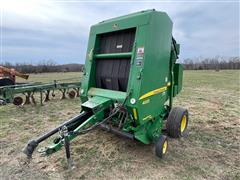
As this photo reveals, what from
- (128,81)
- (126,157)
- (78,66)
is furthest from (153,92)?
(78,66)

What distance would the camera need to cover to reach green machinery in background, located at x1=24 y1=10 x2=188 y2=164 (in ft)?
9.20

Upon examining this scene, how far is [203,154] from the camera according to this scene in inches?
130

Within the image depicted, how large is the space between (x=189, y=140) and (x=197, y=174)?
4.00 ft

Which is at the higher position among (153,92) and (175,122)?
(153,92)

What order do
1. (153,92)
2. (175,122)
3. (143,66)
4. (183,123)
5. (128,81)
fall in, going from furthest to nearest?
1. (183,123)
2. (175,122)
3. (153,92)
4. (128,81)
5. (143,66)

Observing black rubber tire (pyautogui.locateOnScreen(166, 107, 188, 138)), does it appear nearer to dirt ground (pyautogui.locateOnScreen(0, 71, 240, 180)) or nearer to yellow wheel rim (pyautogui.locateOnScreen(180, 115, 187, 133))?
dirt ground (pyautogui.locateOnScreen(0, 71, 240, 180))

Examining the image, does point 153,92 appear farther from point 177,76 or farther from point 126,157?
point 177,76

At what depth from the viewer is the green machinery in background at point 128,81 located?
2803 mm

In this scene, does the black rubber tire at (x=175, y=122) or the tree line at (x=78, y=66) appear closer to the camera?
the black rubber tire at (x=175, y=122)

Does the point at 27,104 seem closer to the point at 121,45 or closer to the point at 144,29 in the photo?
the point at 121,45

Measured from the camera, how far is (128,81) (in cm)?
291

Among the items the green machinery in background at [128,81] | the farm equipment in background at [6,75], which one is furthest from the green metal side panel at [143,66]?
the farm equipment in background at [6,75]

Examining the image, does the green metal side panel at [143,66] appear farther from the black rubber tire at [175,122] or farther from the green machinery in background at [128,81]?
the black rubber tire at [175,122]

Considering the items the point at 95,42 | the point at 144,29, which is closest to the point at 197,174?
the point at 144,29
